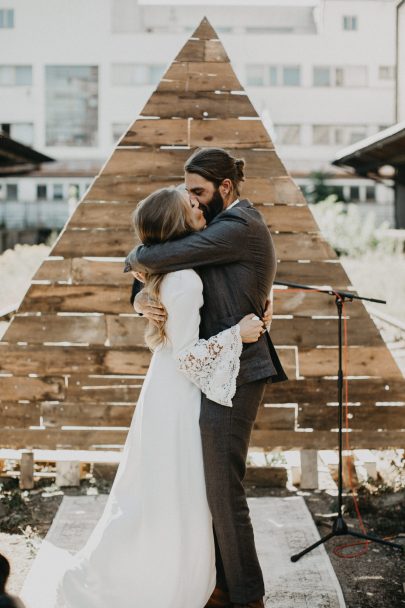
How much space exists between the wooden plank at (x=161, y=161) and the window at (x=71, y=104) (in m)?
33.9

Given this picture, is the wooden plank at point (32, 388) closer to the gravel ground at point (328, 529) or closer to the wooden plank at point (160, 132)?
the gravel ground at point (328, 529)

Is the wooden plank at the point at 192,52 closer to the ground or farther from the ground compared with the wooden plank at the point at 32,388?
farther from the ground

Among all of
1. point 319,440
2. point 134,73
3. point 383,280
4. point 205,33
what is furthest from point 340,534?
point 134,73

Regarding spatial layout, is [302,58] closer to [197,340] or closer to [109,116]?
[109,116]

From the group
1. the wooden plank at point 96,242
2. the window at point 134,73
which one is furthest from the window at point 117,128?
the wooden plank at point 96,242

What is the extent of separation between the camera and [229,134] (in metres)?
5.54

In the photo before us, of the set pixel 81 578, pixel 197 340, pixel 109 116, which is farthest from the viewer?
pixel 109 116

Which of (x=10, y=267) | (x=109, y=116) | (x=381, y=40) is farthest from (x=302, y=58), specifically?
(x=10, y=267)

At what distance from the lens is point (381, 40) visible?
39594mm

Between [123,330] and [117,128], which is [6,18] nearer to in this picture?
[117,128]

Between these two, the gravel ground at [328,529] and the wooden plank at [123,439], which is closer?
the gravel ground at [328,529]

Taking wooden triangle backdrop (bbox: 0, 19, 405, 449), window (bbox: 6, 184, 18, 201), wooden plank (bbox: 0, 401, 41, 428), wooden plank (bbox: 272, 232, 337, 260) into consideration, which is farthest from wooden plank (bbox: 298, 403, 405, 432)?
window (bbox: 6, 184, 18, 201)

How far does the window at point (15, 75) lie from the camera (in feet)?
125

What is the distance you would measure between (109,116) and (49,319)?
33925mm
